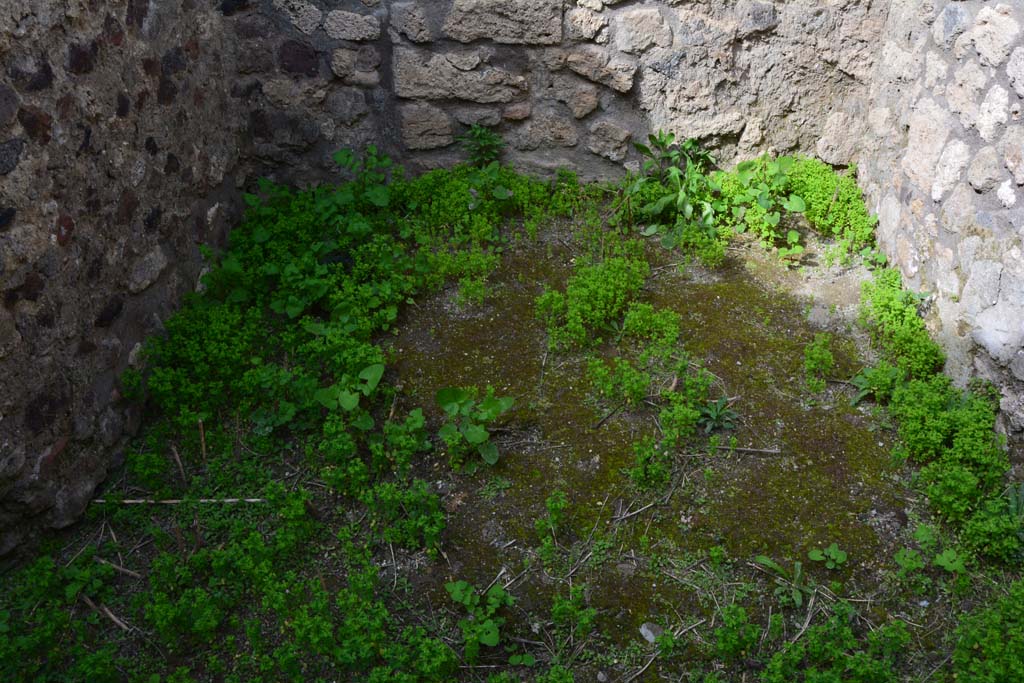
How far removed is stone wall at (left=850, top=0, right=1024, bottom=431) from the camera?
2973 millimetres

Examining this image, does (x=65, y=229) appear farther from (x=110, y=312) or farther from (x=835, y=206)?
(x=835, y=206)

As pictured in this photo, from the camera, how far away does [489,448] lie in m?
3.11

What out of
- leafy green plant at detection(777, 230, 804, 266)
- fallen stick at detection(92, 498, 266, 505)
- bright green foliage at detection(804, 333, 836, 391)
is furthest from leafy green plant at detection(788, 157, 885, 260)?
fallen stick at detection(92, 498, 266, 505)

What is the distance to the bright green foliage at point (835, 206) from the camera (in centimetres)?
396

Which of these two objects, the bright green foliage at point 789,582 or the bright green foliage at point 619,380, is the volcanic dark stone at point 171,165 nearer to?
the bright green foliage at point 619,380

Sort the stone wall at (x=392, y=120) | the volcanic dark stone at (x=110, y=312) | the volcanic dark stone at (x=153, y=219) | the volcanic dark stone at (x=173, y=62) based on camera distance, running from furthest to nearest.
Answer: the volcanic dark stone at (x=173, y=62), the volcanic dark stone at (x=153, y=219), the volcanic dark stone at (x=110, y=312), the stone wall at (x=392, y=120)

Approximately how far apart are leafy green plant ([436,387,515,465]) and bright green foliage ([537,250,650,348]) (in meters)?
0.46

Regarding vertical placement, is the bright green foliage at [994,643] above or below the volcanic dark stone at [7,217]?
below

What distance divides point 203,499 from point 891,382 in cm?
253

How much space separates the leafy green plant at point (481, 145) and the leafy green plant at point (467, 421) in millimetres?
1606

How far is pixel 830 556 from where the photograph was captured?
107 inches

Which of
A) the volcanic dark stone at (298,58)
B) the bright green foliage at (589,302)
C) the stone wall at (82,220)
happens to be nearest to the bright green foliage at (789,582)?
the bright green foliage at (589,302)

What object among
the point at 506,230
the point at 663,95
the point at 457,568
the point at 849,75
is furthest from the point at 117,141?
the point at 849,75

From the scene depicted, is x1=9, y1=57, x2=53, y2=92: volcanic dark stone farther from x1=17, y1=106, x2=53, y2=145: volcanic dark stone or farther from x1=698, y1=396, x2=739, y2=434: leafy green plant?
x1=698, y1=396, x2=739, y2=434: leafy green plant
